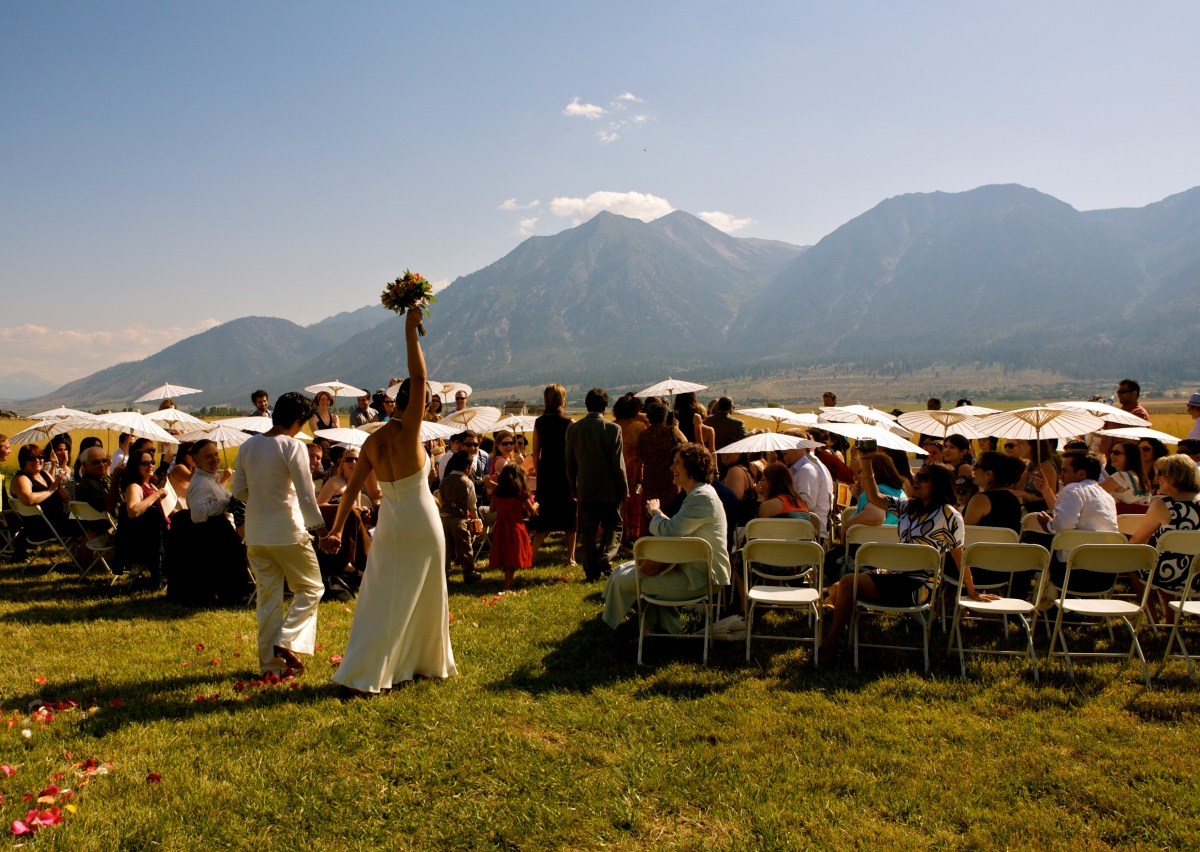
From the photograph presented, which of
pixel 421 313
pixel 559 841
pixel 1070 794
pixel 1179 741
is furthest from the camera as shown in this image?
pixel 421 313

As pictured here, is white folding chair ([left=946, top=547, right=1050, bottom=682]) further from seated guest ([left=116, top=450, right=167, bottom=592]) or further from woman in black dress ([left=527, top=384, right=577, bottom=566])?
seated guest ([left=116, top=450, right=167, bottom=592])

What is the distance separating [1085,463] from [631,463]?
5.21 m

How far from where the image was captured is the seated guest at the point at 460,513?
892cm

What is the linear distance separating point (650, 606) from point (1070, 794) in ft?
10.4

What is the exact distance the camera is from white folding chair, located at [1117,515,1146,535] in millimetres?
7035

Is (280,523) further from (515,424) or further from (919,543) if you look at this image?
(515,424)

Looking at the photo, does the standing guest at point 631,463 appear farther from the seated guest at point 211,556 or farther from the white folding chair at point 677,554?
the seated guest at point 211,556

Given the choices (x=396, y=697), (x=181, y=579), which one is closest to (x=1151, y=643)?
(x=396, y=697)

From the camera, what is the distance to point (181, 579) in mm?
8070

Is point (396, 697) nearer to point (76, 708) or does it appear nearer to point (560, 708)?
point (560, 708)

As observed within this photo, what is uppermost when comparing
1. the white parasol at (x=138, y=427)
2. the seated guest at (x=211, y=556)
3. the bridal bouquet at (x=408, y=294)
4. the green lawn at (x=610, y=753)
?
the bridal bouquet at (x=408, y=294)

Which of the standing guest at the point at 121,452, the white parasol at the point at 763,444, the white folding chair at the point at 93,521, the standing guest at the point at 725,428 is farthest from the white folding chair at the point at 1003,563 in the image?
the standing guest at the point at 121,452

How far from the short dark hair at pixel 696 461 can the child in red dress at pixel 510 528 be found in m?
2.97

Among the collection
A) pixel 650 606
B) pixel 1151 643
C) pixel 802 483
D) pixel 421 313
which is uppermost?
pixel 421 313
